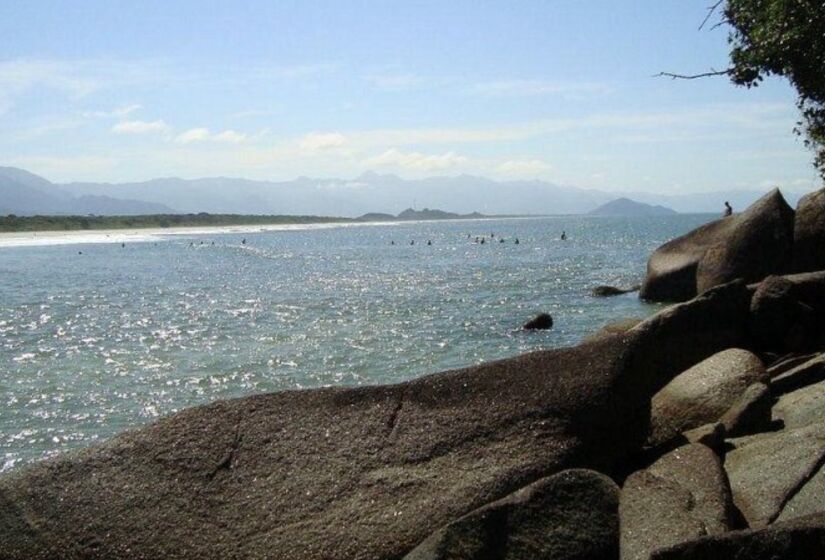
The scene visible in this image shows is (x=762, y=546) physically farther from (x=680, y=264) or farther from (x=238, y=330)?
Answer: (x=680, y=264)

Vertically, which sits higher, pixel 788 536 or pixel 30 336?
pixel 788 536

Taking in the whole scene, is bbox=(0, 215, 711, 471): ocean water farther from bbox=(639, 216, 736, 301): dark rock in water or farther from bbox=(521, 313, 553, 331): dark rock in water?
bbox=(639, 216, 736, 301): dark rock in water

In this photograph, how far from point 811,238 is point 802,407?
15350 mm

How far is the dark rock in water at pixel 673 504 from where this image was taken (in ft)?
20.1

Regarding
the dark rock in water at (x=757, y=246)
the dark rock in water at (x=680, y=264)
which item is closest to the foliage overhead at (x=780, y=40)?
the dark rock in water at (x=757, y=246)

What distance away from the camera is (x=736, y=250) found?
81.6 feet

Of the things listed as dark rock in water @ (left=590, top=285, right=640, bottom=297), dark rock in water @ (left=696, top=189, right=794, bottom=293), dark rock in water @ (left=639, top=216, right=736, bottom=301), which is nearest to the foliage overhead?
dark rock in water @ (left=696, top=189, right=794, bottom=293)

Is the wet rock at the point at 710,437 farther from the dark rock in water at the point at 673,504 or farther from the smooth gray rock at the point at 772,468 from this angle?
the dark rock in water at the point at 673,504

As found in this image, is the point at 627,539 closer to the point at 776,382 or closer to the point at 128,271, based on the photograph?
the point at 776,382

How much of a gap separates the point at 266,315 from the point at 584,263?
3108 cm

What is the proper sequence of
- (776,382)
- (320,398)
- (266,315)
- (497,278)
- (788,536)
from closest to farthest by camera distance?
(788,536) → (320,398) → (776,382) → (266,315) → (497,278)

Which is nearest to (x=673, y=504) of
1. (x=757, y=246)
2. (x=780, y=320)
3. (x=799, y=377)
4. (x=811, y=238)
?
(x=799, y=377)

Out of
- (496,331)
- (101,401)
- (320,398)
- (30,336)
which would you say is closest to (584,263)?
(496,331)

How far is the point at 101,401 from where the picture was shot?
59.2 feet
